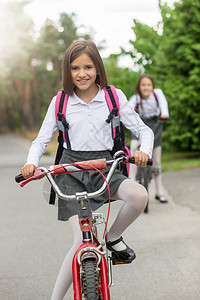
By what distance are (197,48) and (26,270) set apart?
9.70 meters

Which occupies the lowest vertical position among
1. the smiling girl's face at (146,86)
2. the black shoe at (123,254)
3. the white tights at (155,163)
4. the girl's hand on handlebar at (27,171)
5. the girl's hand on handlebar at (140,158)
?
the white tights at (155,163)

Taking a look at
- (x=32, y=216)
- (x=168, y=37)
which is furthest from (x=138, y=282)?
(x=168, y=37)

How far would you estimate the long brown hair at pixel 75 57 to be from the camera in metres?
3.14

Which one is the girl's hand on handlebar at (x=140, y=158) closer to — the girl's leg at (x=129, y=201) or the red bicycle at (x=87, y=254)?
the red bicycle at (x=87, y=254)

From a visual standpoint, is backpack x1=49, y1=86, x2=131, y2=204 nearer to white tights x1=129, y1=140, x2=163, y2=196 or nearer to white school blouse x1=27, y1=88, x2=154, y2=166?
white school blouse x1=27, y1=88, x2=154, y2=166

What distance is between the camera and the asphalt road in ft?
13.1

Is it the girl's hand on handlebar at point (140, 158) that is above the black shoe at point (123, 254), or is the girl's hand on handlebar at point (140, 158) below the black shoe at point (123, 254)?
above

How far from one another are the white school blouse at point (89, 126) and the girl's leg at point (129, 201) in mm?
324

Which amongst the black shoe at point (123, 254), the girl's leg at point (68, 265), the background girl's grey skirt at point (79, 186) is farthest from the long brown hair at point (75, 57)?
the black shoe at point (123, 254)

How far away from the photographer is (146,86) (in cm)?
727

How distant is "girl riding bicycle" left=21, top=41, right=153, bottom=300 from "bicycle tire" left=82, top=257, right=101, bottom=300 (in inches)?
14.3

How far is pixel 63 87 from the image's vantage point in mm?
3289

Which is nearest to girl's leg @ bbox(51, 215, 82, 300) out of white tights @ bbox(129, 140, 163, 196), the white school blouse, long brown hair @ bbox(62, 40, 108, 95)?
the white school blouse

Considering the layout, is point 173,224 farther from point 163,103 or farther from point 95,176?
point 95,176
